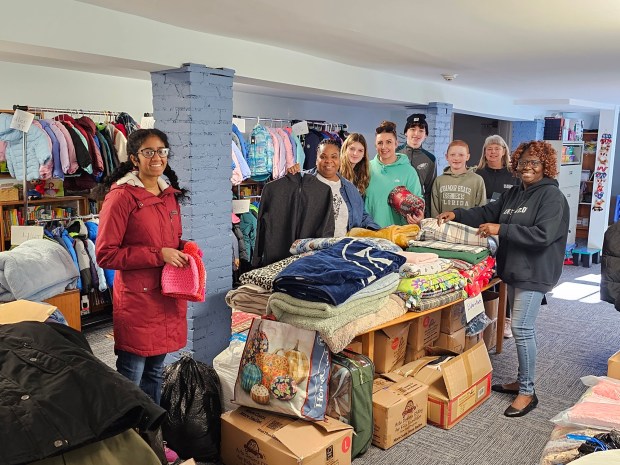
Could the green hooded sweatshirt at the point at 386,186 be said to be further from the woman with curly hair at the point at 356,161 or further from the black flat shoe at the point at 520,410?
the black flat shoe at the point at 520,410

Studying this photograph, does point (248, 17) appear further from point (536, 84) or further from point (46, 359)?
point (536, 84)

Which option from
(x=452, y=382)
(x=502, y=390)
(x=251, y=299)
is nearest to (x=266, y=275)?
(x=251, y=299)

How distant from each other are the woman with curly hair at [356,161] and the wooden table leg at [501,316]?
131 centimetres

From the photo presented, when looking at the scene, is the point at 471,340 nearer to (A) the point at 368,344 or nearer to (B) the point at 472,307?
(B) the point at 472,307

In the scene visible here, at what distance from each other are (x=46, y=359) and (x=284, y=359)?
60.0 inches

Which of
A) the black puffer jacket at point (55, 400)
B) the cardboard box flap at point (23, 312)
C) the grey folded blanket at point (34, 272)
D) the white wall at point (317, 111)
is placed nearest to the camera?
the black puffer jacket at point (55, 400)

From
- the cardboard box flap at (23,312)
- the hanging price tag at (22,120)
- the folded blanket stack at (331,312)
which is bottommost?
the folded blanket stack at (331,312)

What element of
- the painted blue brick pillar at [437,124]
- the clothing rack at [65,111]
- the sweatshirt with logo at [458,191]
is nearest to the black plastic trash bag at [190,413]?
the sweatshirt with logo at [458,191]

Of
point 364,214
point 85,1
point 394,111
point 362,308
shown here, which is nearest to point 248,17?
point 85,1

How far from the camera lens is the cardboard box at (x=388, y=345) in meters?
3.12

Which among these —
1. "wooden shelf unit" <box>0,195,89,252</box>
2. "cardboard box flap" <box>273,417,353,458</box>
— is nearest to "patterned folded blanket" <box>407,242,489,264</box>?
"cardboard box flap" <box>273,417,353,458</box>

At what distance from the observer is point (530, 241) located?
3.08 m

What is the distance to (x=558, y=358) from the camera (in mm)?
4316

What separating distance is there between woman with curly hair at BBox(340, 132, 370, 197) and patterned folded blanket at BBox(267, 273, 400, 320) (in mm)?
1186
